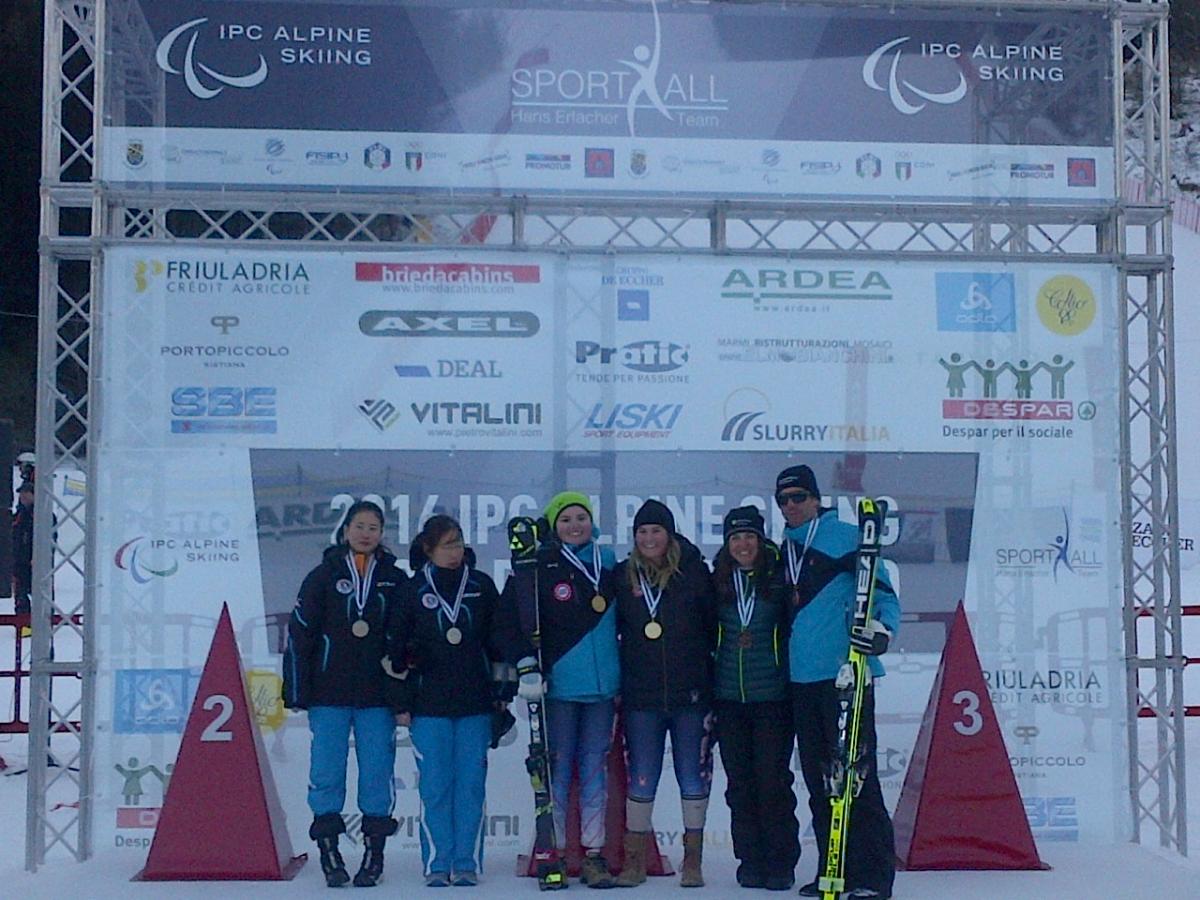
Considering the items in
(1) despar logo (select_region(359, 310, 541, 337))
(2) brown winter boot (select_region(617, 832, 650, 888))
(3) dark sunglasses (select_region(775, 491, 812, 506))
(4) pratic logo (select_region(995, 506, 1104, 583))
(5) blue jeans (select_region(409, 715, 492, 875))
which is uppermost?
(1) despar logo (select_region(359, 310, 541, 337))

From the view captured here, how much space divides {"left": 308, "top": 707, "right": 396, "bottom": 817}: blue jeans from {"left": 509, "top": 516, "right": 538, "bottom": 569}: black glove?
76 centimetres

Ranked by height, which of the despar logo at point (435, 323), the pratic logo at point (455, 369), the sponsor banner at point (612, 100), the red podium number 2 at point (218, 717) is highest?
the sponsor banner at point (612, 100)

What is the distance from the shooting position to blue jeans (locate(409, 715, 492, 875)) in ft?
17.4

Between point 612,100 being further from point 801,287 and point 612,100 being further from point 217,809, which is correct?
point 217,809

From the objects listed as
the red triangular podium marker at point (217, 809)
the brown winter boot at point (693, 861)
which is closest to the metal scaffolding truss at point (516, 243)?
the red triangular podium marker at point (217, 809)

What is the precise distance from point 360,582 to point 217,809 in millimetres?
1033

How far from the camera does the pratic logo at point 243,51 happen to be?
6117 mm

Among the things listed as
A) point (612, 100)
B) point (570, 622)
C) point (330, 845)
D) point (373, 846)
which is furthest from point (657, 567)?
point (612, 100)

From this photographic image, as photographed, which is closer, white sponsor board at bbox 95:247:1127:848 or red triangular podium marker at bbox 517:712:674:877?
red triangular podium marker at bbox 517:712:674:877

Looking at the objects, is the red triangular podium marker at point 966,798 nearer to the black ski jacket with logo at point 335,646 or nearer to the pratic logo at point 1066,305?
the pratic logo at point 1066,305

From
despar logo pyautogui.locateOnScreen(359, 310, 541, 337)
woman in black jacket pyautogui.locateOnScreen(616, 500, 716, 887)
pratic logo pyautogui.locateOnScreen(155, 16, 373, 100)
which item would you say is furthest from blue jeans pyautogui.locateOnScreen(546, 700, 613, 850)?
pratic logo pyautogui.locateOnScreen(155, 16, 373, 100)

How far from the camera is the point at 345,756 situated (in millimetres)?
5371

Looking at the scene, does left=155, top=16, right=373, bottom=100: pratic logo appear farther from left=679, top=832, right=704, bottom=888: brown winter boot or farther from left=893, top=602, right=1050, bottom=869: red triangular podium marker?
left=893, top=602, right=1050, bottom=869: red triangular podium marker

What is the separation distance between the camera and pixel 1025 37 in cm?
650
